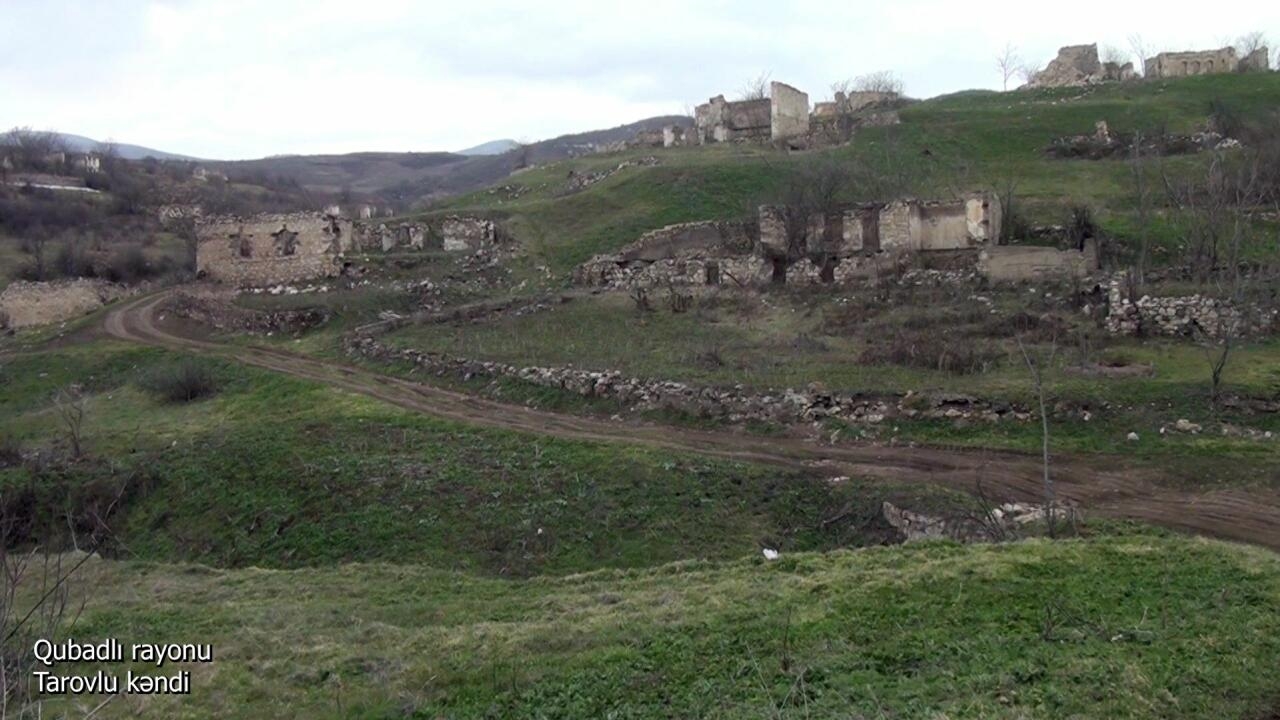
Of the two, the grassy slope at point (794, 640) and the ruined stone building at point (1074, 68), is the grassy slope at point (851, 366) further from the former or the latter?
the ruined stone building at point (1074, 68)

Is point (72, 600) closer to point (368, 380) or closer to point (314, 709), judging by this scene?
point (314, 709)

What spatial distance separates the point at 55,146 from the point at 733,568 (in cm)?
11914

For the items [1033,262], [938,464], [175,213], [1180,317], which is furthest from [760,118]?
[175,213]

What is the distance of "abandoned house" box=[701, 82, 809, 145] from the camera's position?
166 feet

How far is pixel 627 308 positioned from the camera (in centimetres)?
2902

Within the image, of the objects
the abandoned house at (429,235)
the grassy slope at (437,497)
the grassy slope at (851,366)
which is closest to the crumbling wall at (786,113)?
the abandoned house at (429,235)

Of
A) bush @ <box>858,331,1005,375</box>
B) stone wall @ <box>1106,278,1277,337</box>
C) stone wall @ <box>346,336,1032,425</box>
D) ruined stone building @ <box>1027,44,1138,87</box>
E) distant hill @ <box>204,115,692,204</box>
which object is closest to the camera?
stone wall @ <box>346,336,1032,425</box>

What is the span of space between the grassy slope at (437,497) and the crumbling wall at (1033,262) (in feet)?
48.2

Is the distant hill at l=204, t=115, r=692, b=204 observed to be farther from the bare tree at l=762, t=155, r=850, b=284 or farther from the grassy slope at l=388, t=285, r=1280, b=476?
the grassy slope at l=388, t=285, r=1280, b=476

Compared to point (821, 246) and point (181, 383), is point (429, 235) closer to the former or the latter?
point (181, 383)

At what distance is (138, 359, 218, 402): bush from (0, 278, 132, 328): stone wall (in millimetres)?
12695

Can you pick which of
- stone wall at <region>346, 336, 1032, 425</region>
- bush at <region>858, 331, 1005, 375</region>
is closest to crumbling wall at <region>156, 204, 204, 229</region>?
stone wall at <region>346, 336, 1032, 425</region>

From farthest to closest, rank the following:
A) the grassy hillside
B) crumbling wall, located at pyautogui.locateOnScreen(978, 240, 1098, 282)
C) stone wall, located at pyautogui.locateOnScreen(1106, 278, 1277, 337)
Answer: the grassy hillside → crumbling wall, located at pyautogui.locateOnScreen(978, 240, 1098, 282) → stone wall, located at pyautogui.locateOnScreen(1106, 278, 1277, 337)

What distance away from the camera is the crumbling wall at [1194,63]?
172ft
